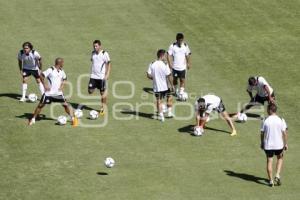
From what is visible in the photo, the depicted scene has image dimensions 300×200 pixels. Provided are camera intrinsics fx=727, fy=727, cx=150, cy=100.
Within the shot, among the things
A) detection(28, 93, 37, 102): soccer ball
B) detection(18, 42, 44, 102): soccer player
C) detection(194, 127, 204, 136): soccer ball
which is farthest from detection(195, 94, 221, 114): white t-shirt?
detection(28, 93, 37, 102): soccer ball

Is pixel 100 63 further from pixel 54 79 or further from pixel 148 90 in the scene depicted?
pixel 148 90

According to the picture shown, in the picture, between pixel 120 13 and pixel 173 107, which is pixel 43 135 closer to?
pixel 173 107

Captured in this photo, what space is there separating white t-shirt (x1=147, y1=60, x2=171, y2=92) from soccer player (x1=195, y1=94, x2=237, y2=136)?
1762 mm

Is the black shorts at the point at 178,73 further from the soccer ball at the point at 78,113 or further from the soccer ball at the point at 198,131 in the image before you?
the soccer ball at the point at 78,113

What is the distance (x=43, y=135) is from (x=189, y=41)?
40.5 feet

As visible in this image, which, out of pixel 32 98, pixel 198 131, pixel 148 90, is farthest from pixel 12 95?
pixel 198 131

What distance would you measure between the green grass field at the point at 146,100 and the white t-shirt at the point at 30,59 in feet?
5.02

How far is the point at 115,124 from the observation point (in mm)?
27078

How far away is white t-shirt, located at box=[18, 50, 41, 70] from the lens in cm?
2809

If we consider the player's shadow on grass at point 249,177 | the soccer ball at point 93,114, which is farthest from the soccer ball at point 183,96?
the player's shadow on grass at point 249,177

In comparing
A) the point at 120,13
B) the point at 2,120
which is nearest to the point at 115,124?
the point at 2,120

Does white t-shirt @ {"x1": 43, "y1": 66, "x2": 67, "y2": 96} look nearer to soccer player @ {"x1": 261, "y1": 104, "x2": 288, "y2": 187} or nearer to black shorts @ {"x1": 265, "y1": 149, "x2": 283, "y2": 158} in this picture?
soccer player @ {"x1": 261, "y1": 104, "x2": 288, "y2": 187}

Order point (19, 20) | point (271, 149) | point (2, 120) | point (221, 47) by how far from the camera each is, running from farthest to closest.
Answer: point (19, 20) → point (221, 47) → point (2, 120) → point (271, 149)

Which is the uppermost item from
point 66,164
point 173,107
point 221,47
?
point 221,47
